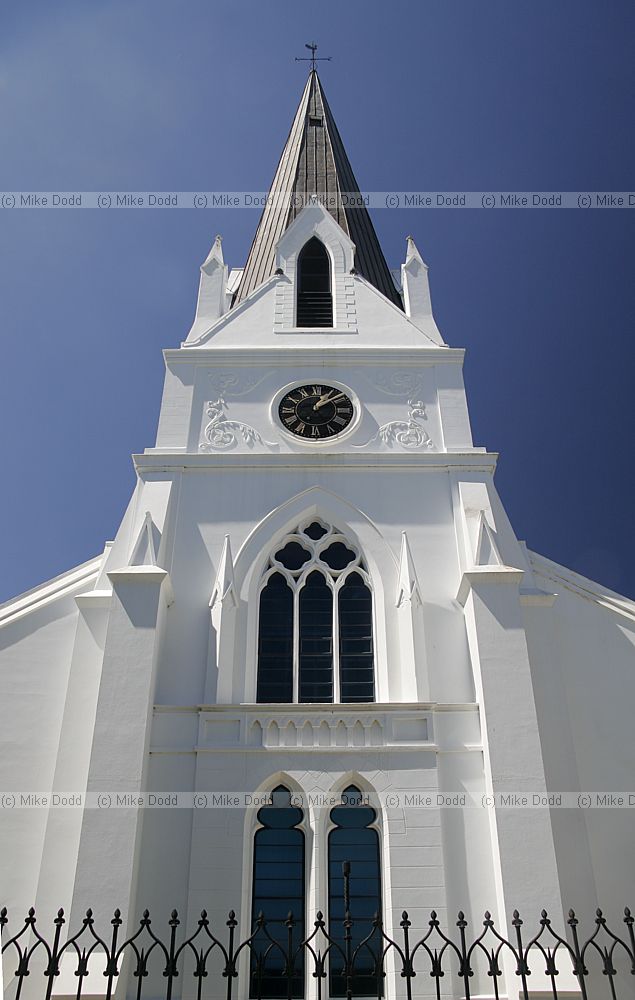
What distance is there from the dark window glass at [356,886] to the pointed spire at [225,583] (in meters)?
3.56

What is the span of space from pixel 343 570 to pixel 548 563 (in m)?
4.14

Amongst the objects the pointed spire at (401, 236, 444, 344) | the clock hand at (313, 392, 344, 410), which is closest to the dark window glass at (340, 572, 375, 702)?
the clock hand at (313, 392, 344, 410)

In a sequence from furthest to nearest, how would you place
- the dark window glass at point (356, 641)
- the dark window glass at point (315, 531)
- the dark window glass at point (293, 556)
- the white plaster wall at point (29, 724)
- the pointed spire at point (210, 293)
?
the pointed spire at point (210, 293) < the dark window glass at point (315, 531) < the dark window glass at point (293, 556) < the dark window glass at point (356, 641) < the white plaster wall at point (29, 724)

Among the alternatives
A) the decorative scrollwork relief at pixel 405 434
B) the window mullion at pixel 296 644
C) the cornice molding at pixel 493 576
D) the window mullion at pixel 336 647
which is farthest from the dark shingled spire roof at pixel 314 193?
the cornice molding at pixel 493 576

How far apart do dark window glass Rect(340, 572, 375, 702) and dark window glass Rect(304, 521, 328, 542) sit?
100cm

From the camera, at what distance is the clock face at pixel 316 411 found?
17062mm

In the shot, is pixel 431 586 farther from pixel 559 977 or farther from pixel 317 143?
pixel 317 143

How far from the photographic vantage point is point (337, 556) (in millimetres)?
15438

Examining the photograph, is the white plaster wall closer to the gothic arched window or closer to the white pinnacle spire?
the white pinnacle spire

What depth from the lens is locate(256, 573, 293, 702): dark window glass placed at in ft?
45.7

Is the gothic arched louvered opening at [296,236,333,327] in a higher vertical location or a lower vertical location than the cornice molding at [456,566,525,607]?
higher

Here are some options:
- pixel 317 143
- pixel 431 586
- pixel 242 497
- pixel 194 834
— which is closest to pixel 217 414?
pixel 242 497

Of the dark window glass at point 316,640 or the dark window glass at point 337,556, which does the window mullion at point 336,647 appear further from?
the dark window glass at point 337,556

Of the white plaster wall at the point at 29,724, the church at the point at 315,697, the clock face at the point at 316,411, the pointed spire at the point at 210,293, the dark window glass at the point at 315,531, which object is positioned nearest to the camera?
the church at the point at 315,697
